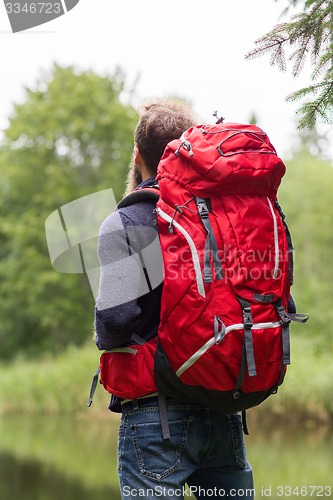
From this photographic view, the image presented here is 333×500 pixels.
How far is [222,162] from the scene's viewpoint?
6.29 ft

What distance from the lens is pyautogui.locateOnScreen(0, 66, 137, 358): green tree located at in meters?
21.2

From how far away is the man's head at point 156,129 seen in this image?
2172 mm

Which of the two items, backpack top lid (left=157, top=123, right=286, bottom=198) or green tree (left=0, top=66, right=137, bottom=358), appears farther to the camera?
green tree (left=0, top=66, right=137, bottom=358)

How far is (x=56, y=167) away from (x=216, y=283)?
64.8 ft

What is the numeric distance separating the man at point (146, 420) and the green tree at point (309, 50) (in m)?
0.86

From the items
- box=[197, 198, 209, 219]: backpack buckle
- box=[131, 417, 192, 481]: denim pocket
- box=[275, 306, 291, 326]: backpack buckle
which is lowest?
box=[131, 417, 192, 481]: denim pocket

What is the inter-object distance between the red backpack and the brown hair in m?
0.17

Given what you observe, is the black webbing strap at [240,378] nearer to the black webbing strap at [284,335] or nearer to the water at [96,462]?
the black webbing strap at [284,335]

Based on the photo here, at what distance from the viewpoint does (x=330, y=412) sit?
11.1m

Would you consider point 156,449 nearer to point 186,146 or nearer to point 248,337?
point 248,337

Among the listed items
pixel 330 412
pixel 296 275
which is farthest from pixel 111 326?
pixel 296 275

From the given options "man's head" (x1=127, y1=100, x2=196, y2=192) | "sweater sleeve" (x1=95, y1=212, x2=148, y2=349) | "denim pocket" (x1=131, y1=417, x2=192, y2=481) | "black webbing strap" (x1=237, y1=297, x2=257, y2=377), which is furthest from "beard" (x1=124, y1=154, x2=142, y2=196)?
"denim pocket" (x1=131, y1=417, x2=192, y2=481)

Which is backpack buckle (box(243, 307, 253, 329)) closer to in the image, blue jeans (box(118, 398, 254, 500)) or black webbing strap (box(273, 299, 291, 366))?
black webbing strap (box(273, 299, 291, 366))

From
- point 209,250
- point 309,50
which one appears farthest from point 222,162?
point 309,50
